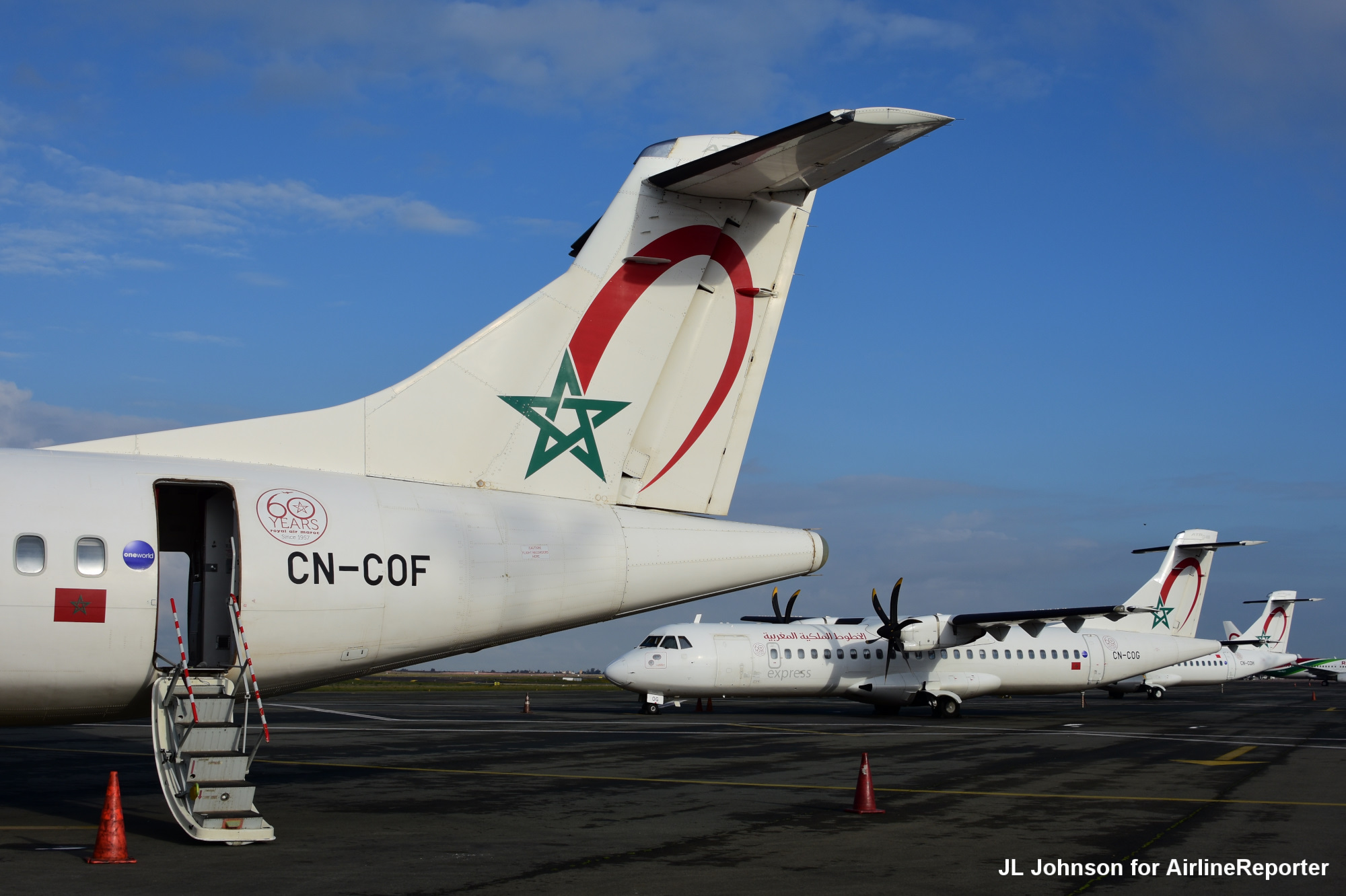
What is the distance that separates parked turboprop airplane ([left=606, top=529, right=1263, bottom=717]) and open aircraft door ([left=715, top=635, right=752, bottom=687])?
0.02 metres

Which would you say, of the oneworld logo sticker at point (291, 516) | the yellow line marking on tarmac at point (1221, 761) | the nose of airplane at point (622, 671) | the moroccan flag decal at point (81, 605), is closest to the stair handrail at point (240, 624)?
the oneworld logo sticker at point (291, 516)

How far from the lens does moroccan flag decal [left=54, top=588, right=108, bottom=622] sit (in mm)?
8250

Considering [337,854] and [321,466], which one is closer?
[337,854]

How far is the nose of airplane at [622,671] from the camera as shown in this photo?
1057 inches

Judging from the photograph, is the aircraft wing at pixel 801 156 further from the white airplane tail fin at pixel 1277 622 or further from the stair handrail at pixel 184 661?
the white airplane tail fin at pixel 1277 622

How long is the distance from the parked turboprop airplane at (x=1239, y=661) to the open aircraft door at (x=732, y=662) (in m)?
14.8

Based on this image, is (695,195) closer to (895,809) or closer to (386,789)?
(895,809)

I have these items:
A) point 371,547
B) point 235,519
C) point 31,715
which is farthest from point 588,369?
point 31,715

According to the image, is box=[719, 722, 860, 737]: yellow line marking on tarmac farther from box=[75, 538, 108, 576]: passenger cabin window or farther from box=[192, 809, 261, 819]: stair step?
box=[75, 538, 108, 576]: passenger cabin window

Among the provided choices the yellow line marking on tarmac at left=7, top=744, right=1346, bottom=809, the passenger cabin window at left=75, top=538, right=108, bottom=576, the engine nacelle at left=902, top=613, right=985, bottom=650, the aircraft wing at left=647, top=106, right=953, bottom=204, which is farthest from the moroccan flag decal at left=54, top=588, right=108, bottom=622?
the engine nacelle at left=902, top=613, right=985, bottom=650

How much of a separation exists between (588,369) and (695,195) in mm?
1938

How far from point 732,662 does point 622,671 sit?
2.90 meters

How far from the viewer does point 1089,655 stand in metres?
32.3

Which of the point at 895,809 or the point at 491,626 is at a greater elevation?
the point at 491,626
